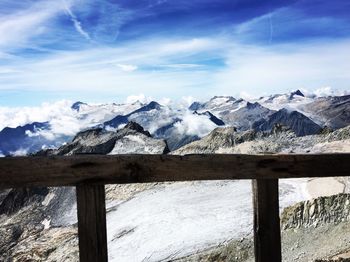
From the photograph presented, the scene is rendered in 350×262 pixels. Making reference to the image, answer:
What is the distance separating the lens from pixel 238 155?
4.77 m

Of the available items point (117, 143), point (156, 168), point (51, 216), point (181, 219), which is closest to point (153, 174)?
point (156, 168)

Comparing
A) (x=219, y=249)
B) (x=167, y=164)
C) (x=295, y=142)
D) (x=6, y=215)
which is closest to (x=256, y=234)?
(x=167, y=164)

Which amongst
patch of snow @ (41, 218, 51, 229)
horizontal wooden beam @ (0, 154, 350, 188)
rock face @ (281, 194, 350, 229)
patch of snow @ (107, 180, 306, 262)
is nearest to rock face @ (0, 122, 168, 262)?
patch of snow @ (41, 218, 51, 229)

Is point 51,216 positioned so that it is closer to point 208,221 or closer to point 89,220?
point 208,221

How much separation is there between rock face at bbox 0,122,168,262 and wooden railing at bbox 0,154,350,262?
25.1 feet

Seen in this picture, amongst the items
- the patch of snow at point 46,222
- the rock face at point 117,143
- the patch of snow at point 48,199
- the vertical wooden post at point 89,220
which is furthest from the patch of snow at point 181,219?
the patch of snow at point 48,199

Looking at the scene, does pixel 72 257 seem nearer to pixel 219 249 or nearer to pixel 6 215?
pixel 219 249

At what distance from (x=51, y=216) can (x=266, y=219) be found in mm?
34250

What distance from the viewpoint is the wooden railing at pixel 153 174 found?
165 inches

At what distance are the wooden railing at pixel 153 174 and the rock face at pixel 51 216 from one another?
25.1ft

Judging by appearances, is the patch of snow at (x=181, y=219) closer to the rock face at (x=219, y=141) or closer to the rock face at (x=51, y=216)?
the rock face at (x=51, y=216)

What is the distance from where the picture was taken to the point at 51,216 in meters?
37.0

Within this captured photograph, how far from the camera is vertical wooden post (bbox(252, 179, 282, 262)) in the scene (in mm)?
4867

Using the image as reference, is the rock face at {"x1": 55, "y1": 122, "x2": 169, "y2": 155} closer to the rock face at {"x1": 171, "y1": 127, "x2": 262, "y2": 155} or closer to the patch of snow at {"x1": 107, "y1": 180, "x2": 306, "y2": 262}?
the rock face at {"x1": 171, "y1": 127, "x2": 262, "y2": 155}
